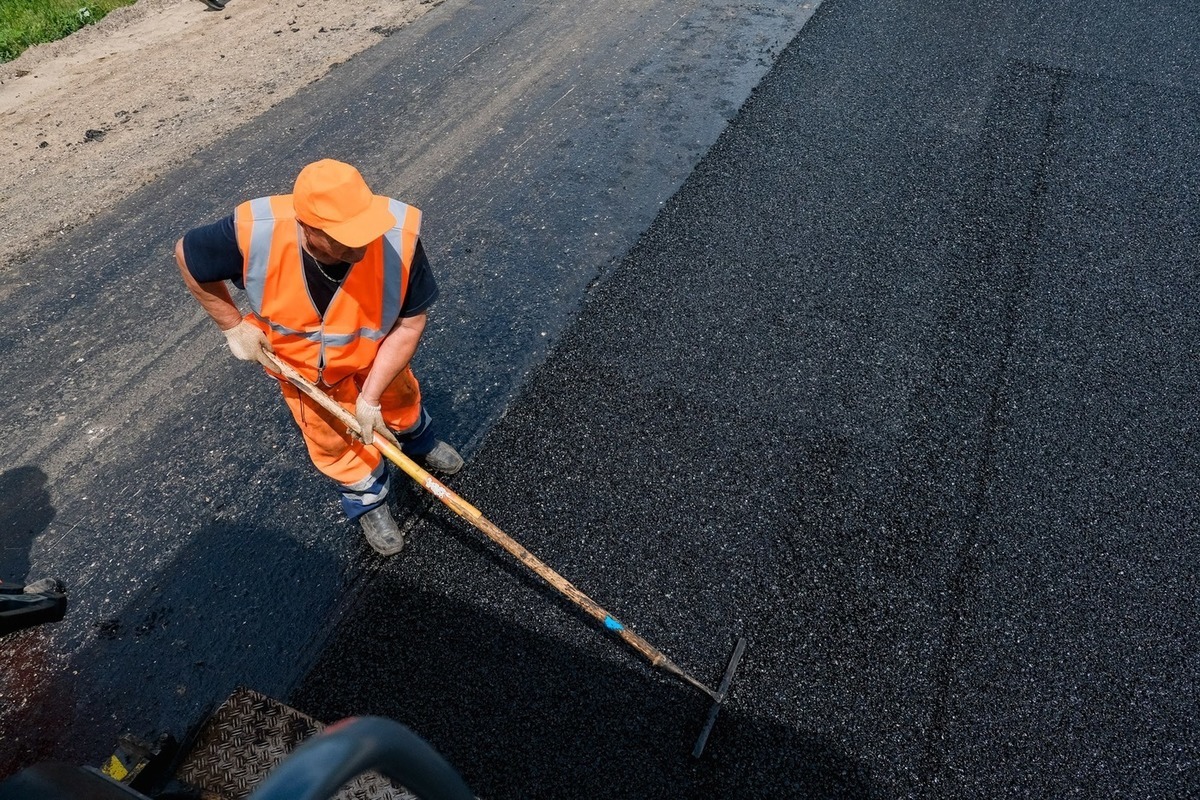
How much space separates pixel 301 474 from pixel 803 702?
240cm

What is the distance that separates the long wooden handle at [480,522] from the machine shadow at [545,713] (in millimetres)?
143

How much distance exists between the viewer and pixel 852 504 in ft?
11.3

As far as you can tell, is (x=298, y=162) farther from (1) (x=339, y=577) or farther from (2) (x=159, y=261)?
(1) (x=339, y=577)

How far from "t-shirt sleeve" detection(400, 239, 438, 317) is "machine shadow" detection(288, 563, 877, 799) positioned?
119cm

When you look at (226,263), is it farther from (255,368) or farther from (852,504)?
(852,504)

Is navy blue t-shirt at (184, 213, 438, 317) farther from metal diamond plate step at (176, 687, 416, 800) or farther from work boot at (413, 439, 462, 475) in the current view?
metal diamond plate step at (176, 687, 416, 800)

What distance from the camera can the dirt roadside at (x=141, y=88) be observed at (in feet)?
17.6

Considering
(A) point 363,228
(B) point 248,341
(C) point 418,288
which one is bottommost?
(B) point 248,341

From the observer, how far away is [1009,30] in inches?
269

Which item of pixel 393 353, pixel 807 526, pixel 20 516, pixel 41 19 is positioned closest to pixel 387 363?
pixel 393 353

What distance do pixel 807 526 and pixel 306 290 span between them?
7.34ft

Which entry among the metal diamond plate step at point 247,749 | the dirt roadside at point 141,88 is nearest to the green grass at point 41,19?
the dirt roadside at point 141,88

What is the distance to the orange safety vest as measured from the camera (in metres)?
2.59

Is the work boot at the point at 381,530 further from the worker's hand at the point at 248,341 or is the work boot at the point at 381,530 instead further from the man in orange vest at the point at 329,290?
the worker's hand at the point at 248,341
